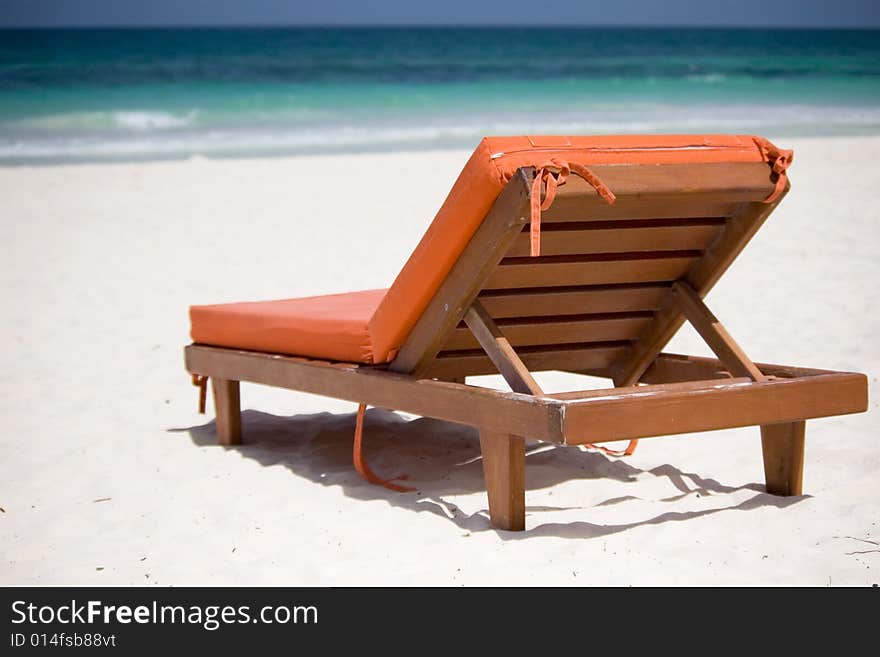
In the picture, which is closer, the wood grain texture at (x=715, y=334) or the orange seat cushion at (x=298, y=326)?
the wood grain texture at (x=715, y=334)

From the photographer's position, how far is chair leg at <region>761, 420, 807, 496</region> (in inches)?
132

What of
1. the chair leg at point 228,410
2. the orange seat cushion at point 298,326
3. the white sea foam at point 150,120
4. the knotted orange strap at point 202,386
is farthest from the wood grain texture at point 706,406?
the white sea foam at point 150,120

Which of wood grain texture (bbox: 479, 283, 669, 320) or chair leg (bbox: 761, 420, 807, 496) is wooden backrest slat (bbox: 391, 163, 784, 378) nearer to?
wood grain texture (bbox: 479, 283, 669, 320)

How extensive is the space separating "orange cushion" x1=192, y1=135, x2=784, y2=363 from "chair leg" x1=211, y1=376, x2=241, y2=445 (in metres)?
0.31

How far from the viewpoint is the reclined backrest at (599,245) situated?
288cm

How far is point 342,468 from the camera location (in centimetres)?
389

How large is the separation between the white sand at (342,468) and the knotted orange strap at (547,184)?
0.80 m

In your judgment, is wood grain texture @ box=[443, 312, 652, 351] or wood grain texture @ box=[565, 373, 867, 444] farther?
wood grain texture @ box=[443, 312, 652, 351]

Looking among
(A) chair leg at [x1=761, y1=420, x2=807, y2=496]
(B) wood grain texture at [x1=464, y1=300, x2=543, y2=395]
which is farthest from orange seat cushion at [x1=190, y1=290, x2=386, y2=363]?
(A) chair leg at [x1=761, y1=420, x2=807, y2=496]

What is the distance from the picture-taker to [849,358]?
5.15 meters

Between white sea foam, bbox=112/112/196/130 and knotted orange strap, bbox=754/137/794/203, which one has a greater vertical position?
white sea foam, bbox=112/112/196/130

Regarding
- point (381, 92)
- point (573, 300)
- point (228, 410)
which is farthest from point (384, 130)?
point (573, 300)

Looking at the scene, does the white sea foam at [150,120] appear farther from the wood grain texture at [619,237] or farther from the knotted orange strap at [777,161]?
the knotted orange strap at [777,161]
